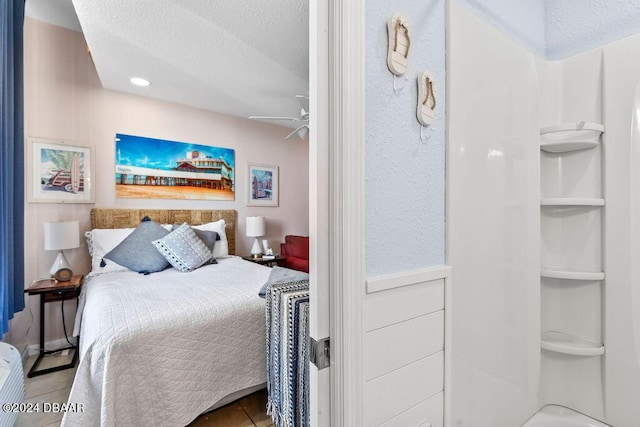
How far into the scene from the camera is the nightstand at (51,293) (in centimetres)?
232

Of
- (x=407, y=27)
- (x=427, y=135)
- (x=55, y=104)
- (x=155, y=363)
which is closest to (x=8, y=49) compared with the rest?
(x=55, y=104)

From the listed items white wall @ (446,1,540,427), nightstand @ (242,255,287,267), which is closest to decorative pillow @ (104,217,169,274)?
nightstand @ (242,255,287,267)

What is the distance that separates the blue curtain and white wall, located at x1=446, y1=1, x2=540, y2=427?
218cm

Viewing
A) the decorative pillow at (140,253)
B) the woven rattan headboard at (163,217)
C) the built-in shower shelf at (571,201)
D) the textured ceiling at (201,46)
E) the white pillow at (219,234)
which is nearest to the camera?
the built-in shower shelf at (571,201)

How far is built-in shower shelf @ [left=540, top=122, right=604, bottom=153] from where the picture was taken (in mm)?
1332

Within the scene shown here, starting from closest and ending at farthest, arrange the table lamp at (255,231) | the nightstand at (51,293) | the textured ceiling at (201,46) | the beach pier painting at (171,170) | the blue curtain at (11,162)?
the blue curtain at (11,162), the textured ceiling at (201,46), the nightstand at (51,293), the beach pier painting at (171,170), the table lamp at (255,231)

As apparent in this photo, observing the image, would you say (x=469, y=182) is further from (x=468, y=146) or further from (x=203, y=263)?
(x=203, y=263)

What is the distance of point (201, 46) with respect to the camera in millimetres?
2309

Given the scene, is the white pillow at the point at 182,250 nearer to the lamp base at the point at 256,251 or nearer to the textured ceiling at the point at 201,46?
the lamp base at the point at 256,251

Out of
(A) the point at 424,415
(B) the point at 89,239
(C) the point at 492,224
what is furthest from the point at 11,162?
(C) the point at 492,224

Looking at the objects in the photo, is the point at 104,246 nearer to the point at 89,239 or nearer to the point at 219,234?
the point at 89,239

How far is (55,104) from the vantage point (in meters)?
2.78

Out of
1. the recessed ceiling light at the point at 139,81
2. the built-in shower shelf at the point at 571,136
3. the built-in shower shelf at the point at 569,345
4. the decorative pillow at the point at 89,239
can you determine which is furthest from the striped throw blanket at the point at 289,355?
the recessed ceiling light at the point at 139,81

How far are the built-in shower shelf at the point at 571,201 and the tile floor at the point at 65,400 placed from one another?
1.99 metres
